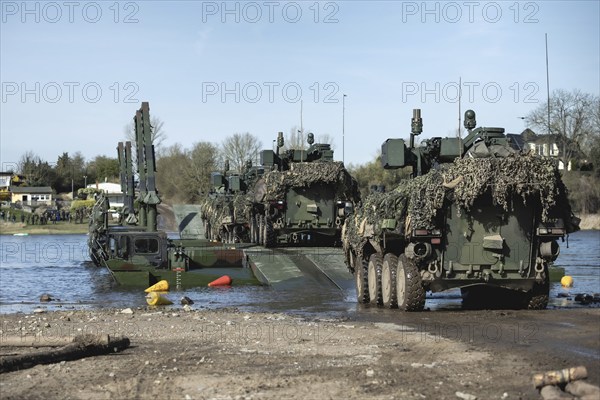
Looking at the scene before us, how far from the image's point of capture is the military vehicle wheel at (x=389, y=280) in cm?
1634

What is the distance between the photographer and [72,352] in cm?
1045

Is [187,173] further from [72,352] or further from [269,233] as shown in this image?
[72,352]

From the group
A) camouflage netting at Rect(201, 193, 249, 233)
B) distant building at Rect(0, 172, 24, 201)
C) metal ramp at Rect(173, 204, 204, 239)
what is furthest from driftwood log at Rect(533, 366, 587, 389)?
distant building at Rect(0, 172, 24, 201)

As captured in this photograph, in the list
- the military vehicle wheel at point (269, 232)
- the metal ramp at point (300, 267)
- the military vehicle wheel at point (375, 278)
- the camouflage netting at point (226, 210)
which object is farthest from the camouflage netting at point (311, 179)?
the military vehicle wheel at point (375, 278)

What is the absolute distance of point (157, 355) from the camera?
10922 millimetres

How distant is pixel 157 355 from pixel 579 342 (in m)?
4.76

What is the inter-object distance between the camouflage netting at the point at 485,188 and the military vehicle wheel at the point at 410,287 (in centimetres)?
56

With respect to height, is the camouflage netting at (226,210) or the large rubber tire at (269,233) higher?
the camouflage netting at (226,210)

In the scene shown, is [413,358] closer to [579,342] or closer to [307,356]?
[307,356]

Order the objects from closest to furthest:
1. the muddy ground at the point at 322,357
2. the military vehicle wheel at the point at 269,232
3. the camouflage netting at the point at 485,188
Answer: the muddy ground at the point at 322,357 < the camouflage netting at the point at 485,188 < the military vehicle wheel at the point at 269,232

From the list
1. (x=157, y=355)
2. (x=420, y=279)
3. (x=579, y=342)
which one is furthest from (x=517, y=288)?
(x=157, y=355)

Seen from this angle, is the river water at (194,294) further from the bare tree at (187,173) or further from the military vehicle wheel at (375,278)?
the bare tree at (187,173)

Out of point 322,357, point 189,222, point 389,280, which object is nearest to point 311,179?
point 389,280

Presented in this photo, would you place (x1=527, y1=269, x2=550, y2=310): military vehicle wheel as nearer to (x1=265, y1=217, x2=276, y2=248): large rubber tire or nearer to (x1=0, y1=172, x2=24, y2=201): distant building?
(x1=265, y1=217, x2=276, y2=248): large rubber tire
